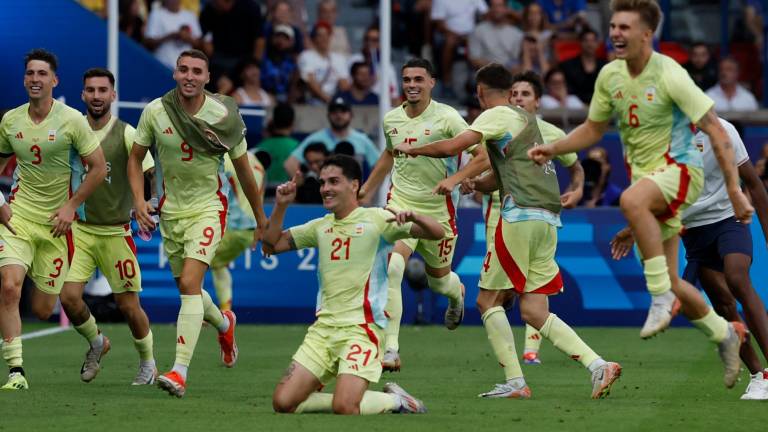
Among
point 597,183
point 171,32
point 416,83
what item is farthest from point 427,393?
point 171,32

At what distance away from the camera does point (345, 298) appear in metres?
10.5

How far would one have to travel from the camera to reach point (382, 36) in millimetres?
19453

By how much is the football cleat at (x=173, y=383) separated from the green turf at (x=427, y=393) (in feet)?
0.28

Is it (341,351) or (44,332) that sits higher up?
(341,351)

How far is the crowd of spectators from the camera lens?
2197 centimetres

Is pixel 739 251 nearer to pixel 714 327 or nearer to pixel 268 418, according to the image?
pixel 714 327

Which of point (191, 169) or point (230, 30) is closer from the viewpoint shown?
point (191, 169)

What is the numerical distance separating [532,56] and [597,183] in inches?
145

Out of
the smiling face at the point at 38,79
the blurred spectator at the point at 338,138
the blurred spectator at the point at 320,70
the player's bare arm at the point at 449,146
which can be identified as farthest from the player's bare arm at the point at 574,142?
the blurred spectator at the point at 320,70


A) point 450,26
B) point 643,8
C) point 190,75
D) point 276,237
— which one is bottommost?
point 276,237

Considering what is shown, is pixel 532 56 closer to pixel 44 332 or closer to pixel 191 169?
pixel 44 332

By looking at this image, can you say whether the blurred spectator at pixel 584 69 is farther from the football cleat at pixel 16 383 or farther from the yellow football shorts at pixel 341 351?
the yellow football shorts at pixel 341 351

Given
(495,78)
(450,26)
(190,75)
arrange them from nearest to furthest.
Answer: (190,75) → (495,78) → (450,26)

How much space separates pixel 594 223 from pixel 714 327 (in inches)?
351
